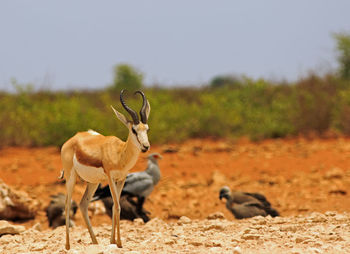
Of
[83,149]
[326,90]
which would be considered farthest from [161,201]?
[326,90]

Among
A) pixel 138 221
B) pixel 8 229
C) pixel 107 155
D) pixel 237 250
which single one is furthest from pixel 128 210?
pixel 237 250

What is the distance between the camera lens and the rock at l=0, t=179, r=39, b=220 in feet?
26.7

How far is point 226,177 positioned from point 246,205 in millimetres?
3372

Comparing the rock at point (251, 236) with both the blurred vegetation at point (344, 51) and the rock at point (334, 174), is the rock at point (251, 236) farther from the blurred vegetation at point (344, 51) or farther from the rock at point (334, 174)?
the blurred vegetation at point (344, 51)

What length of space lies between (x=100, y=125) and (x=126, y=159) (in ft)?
32.6

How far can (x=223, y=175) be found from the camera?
10992 mm

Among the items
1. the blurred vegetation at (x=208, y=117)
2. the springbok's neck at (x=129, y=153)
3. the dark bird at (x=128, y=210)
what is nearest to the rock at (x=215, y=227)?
the dark bird at (x=128, y=210)

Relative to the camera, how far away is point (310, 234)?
5105 mm

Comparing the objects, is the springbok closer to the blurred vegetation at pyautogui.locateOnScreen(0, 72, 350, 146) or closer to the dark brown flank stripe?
the dark brown flank stripe

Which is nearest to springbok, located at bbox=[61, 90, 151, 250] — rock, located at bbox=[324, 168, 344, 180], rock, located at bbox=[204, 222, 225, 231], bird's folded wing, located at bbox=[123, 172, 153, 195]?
rock, located at bbox=[204, 222, 225, 231]

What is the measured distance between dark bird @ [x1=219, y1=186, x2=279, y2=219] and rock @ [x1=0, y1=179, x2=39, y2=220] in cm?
317

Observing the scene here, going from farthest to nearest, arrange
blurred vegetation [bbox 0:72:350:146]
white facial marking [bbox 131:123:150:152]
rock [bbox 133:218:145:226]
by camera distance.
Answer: blurred vegetation [bbox 0:72:350:146]
rock [bbox 133:218:145:226]
white facial marking [bbox 131:123:150:152]

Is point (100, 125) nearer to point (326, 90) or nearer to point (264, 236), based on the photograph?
point (326, 90)

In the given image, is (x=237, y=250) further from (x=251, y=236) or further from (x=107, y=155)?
(x=107, y=155)
